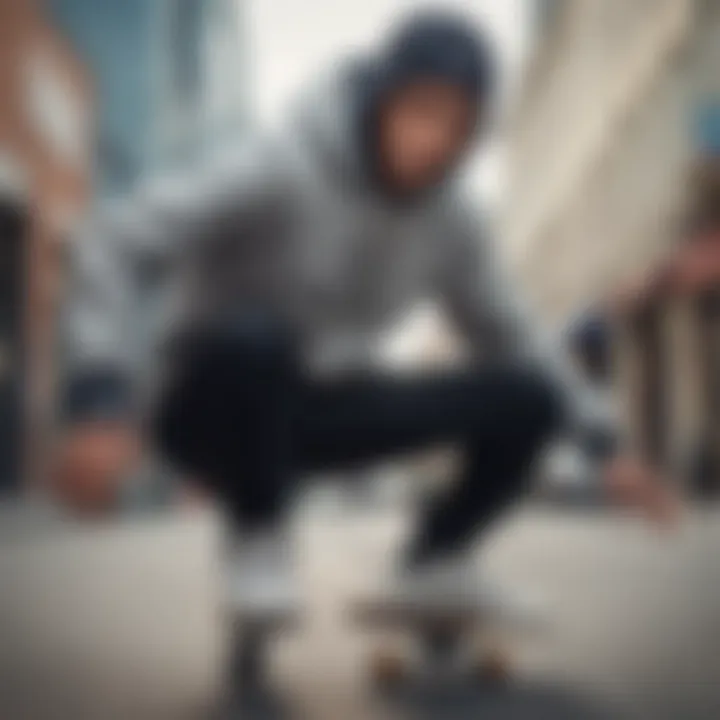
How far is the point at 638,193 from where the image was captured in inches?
35.3

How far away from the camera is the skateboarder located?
815 mm

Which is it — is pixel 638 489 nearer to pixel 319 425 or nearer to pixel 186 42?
pixel 319 425

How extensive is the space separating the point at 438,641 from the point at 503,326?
0.69 feet

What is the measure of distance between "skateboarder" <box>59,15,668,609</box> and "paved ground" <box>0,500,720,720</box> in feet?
0.10

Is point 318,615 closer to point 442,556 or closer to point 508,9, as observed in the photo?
point 442,556

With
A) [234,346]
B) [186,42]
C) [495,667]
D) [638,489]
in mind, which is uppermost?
[186,42]

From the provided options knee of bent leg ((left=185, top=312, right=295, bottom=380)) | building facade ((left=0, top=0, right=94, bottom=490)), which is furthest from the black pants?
building facade ((left=0, top=0, right=94, bottom=490))

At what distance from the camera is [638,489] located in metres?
0.87

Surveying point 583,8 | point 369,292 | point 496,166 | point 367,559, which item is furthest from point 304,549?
point 583,8

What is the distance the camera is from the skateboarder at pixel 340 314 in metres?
0.81

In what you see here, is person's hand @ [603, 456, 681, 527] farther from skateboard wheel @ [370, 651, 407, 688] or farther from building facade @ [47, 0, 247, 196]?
building facade @ [47, 0, 247, 196]

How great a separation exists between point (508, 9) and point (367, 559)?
0.37 metres

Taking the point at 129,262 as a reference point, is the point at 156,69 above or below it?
above

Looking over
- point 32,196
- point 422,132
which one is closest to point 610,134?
point 422,132
